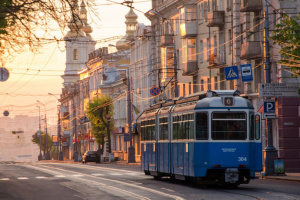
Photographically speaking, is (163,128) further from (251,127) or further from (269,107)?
(269,107)

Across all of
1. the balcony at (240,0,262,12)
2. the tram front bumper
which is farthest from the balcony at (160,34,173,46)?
the tram front bumper

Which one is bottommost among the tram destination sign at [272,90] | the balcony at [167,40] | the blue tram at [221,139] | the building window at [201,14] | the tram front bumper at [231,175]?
the tram front bumper at [231,175]

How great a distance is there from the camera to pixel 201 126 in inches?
973

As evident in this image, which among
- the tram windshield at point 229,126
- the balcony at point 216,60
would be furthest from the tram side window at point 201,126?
the balcony at point 216,60

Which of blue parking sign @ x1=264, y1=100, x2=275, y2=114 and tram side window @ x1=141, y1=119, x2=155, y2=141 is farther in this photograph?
blue parking sign @ x1=264, y1=100, x2=275, y2=114

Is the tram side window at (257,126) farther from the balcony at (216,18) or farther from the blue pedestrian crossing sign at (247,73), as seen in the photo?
the balcony at (216,18)

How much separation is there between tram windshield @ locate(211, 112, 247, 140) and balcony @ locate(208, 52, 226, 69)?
2738 centimetres

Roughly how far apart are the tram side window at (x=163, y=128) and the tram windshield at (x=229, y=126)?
4322 millimetres

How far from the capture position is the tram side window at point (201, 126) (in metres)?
24.6

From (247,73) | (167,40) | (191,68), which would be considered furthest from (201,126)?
(167,40)

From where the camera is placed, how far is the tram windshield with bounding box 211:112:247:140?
963 inches

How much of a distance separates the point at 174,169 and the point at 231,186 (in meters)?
2.45

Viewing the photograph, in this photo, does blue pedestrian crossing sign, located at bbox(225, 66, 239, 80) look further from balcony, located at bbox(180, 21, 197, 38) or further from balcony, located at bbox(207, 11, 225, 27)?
balcony, located at bbox(180, 21, 197, 38)

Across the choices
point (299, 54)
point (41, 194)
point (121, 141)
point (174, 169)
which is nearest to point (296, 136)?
point (299, 54)
